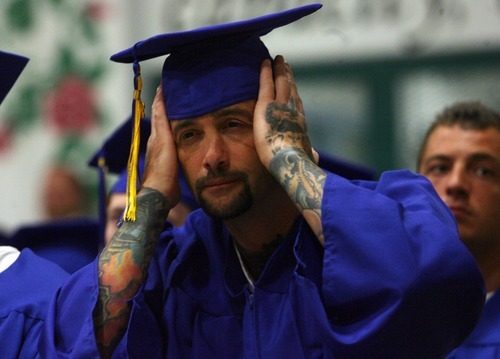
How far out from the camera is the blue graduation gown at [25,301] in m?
2.63

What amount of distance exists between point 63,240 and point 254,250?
2.05 metres

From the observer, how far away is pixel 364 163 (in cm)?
518

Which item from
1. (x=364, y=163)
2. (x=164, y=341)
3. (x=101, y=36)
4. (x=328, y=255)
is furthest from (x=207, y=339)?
(x=101, y=36)

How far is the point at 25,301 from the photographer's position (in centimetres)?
271

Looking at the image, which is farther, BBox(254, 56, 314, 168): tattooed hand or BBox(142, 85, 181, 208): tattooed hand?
BBox(142, 85, 181, 208): tattooed hand

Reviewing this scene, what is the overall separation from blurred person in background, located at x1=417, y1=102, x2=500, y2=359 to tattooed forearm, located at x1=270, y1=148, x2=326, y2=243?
2.89 ft

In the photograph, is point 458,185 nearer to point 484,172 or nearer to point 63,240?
point 484,172

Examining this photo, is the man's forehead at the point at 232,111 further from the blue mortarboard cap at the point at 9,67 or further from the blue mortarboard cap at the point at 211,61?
the blue mortarboard cap at the point at 9,67

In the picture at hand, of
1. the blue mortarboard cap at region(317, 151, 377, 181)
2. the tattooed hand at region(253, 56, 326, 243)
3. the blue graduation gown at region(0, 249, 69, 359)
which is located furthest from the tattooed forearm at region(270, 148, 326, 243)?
the blue mortarboard cap at region(317, 151, 377, 181)

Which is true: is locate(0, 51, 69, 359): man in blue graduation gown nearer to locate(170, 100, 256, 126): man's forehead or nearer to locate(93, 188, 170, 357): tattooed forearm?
locate(93, 188, 170, 357): tattooed forearm

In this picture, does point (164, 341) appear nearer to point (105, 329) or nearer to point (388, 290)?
point (105, 329)

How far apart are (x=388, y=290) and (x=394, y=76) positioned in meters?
3.04

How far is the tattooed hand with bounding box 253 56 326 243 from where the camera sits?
7.84 feet

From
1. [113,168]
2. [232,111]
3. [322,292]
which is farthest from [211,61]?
[113,168]
